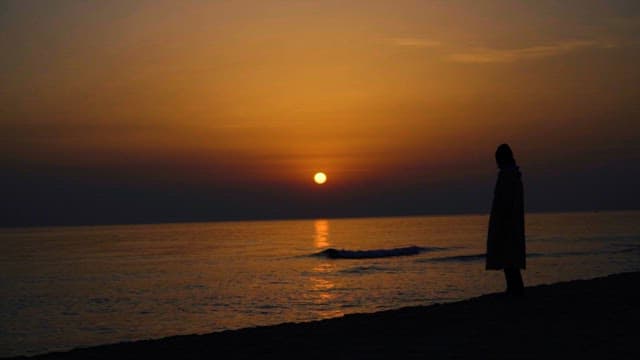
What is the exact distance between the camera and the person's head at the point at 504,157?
477 inches

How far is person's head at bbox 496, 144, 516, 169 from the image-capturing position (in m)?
12.1

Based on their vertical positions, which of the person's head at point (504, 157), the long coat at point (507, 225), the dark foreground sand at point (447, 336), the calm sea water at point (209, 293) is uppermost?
the person's head at point (504, 157)

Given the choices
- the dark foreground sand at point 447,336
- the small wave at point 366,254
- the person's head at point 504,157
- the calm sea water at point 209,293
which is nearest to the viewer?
the dark foreground sand at point 447,336

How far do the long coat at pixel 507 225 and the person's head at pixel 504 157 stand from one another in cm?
8

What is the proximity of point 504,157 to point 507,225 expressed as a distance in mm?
1051

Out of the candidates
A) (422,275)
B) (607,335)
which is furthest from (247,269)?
(607,335)

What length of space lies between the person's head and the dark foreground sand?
2.09m

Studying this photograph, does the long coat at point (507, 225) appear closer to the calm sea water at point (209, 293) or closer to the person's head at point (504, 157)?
the person's head at point (504, 157)

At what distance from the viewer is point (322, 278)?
2034 inches

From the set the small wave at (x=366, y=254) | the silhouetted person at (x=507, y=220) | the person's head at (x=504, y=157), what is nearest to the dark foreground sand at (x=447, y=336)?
the silhouetted person at (x=507, y=220)

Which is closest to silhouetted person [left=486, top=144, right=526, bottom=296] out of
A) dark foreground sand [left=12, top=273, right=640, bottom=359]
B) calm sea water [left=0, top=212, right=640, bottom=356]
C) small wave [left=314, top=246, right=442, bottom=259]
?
dark foreground sand [left=12, top=273, right=640, bottom=359]

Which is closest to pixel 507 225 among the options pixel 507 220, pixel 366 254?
pixel 507 220

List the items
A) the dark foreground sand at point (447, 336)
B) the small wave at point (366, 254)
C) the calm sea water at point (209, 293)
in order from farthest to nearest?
the small wave at point (366, 254) < the calm sea water at point (209, 293) < the dark foreground sand at point (447, 336)

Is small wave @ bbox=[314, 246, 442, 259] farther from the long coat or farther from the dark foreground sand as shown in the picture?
the dark foreground sand
